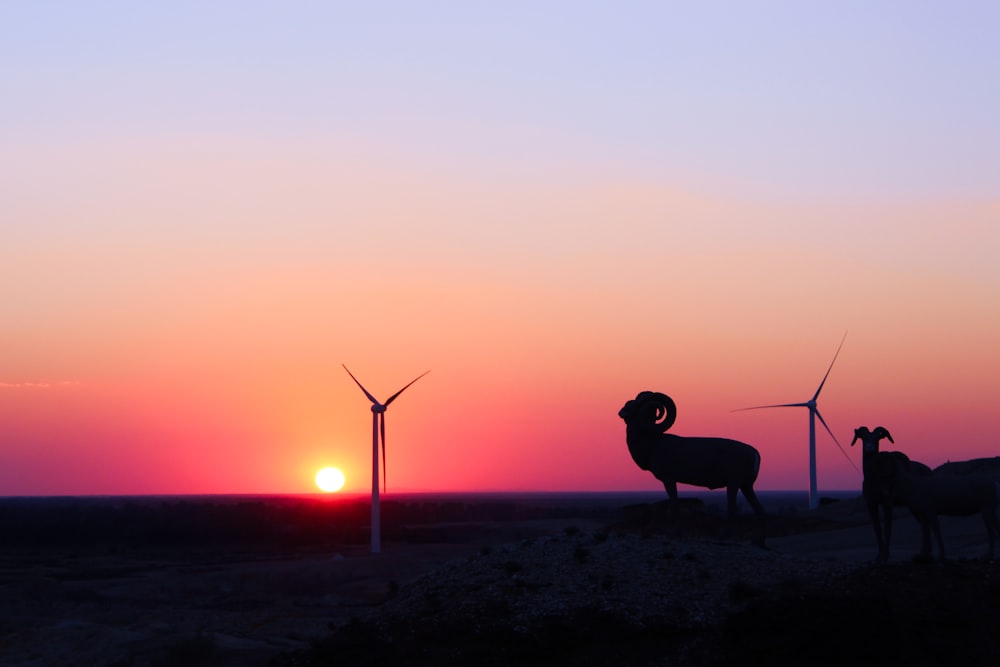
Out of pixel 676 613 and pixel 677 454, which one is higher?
pixel 677 454

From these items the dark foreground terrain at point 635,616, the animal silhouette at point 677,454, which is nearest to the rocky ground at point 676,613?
the dark foreground terrain at point 635,616

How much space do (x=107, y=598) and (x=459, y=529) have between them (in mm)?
76543

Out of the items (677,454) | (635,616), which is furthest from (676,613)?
(677,454)

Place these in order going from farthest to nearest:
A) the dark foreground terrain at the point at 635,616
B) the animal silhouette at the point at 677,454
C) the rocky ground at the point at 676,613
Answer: the animal silhouette at the point at 677,454
the dark foreground terrain at the point at 635,616
the rocky ground at the point at 676,613

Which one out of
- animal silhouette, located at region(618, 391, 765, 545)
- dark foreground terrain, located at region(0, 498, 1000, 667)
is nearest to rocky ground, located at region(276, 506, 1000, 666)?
→ dark foreground terrain, located at region(0, 498, 1000, 667)

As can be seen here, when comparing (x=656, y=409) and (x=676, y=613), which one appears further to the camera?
(x=656, y=409)

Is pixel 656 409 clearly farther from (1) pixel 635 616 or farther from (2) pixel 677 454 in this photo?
(1) pixel 635 616

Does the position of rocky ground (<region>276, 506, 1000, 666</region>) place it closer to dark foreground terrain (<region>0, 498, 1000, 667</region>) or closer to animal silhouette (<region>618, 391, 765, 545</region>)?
dark foreground terrain (<region>0, 498, 1000, 667</region>)

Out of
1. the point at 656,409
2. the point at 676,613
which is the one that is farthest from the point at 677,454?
the point at 676,613

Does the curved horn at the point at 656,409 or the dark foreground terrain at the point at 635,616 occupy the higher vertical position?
the curved horn at the point at 656,409

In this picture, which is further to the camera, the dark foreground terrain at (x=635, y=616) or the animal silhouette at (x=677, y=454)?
the animal silhouette at (x=677, y=454)

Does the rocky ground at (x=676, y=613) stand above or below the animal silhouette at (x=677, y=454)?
below

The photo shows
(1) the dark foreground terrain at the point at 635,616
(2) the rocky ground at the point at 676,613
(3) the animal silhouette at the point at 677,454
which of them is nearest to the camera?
(2) the rocky ground at the point at 676,613

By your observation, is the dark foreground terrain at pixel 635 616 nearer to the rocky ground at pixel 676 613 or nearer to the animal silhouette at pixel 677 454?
the rocky ground at pixel 676 613
